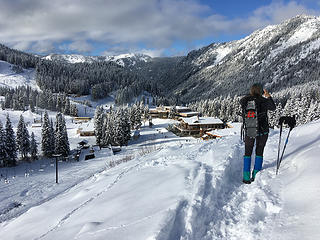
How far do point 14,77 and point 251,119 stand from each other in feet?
643

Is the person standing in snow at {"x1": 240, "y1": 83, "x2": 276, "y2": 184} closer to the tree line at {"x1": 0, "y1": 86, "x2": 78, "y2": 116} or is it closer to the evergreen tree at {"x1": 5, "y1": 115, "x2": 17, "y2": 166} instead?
the evergreen tree at {"x1": 5, "y1": 115, "x2": 17, "y2": 166}

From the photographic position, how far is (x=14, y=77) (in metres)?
154

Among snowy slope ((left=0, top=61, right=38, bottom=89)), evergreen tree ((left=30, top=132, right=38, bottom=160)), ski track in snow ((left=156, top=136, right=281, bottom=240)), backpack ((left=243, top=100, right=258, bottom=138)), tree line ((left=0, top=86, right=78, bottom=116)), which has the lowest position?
evergreen tree ((left=30, top=132, right=38, bottom=160))

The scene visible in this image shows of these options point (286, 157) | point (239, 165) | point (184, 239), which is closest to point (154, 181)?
point (184, 239)

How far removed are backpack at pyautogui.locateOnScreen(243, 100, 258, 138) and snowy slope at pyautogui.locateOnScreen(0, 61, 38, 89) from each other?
170356 millimetres

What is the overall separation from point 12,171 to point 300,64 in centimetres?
22681

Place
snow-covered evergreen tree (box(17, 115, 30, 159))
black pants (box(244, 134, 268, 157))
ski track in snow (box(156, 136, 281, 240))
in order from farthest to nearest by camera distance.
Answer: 1. snow-covered evergreen tree (box(17, 115, 30, 159))
2. black pants (box(244, 134, 268, 157))
3. ski track in snow (box(156, 136, 281, 240))

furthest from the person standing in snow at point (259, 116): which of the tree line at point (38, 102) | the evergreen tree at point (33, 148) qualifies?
the tree line at point (38, 102)

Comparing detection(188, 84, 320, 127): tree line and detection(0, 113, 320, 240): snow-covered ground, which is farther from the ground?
detection(188, 84, 320, 127): tree line

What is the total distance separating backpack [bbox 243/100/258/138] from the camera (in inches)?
217

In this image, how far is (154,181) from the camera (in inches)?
227

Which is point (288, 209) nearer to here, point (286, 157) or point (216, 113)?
point (286, 157)

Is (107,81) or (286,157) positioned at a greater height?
(107,81)

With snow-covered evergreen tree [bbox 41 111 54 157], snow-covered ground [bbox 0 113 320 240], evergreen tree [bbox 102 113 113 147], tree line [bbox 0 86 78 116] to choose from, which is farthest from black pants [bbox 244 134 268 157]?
tree line [bbox 0 86 78 116]
